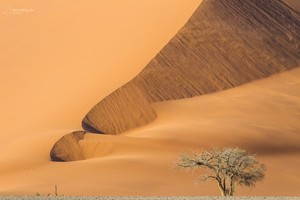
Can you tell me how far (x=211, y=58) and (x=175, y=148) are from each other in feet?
54.2

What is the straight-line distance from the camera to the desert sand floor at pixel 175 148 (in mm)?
34000

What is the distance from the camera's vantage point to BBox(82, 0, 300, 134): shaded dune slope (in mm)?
47791

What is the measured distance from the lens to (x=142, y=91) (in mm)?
49875

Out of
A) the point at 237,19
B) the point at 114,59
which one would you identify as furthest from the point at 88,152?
the point at 237,19

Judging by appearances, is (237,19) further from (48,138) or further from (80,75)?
(48,138)

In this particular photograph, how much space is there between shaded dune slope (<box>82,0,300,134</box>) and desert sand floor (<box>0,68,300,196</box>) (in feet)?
4.00

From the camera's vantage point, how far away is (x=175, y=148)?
40.2 m

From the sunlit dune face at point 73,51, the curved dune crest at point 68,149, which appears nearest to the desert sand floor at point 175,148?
the curved dune crest at point 68,149

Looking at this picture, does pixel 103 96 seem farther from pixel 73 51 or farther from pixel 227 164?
pixel 227 164

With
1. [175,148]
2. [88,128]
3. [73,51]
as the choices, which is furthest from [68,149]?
[73,51]

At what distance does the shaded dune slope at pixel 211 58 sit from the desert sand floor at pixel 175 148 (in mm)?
1220

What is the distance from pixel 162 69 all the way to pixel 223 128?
9955 millimetres

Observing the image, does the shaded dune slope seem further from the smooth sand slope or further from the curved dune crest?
the curved dune crest

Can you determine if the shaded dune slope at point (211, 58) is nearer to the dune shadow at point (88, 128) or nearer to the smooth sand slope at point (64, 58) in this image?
the dune shadow at point (88, 128)
